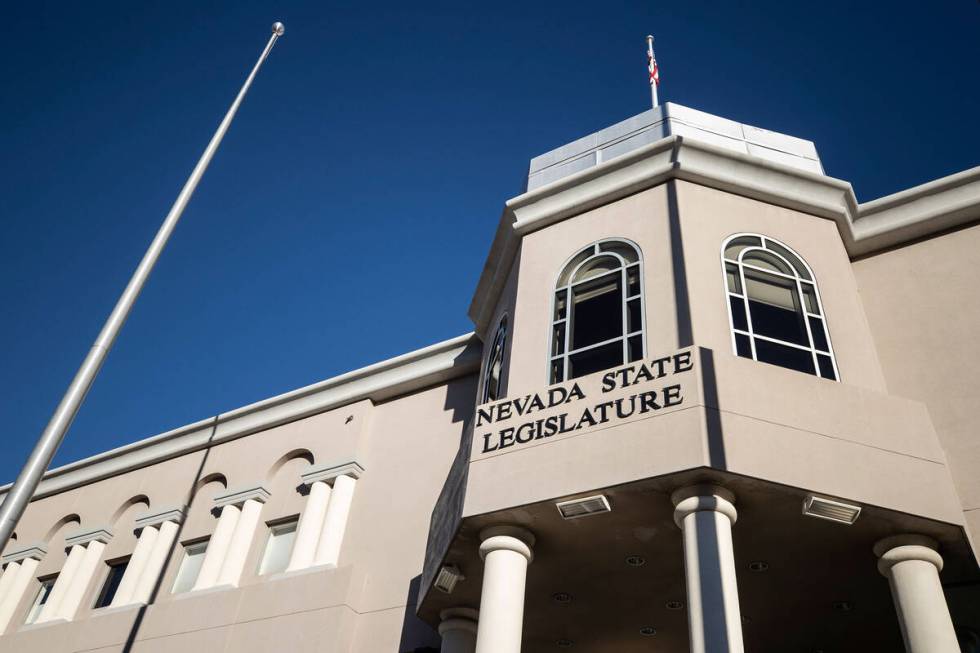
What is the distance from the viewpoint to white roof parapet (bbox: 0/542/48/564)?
67.7 ft

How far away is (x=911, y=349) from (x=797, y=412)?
12.7 feet

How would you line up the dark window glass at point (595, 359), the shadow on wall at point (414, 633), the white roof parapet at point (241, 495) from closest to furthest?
the dark window glass at point (595, 359) → the shadow on wall at point (414, 633) → the white roof parapet at point (241, 495)

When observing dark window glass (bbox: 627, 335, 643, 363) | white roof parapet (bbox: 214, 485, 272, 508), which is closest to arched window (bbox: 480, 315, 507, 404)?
Answer: dark window glass (bbox: 627, 335, 643, 363)

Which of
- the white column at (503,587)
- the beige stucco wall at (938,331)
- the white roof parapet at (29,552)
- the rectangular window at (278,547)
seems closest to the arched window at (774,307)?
the beige stucco wall at (938,331)

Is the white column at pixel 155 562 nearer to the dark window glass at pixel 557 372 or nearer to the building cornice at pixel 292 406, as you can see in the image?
the building cornice at pixel 292 406

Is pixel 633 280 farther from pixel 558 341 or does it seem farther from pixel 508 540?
pixel 508 540

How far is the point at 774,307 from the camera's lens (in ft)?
41.3

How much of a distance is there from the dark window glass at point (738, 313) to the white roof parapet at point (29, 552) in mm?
17336

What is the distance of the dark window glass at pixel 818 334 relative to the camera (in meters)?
12.1

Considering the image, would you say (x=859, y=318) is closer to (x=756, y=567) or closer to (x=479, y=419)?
(x=756, y=567)

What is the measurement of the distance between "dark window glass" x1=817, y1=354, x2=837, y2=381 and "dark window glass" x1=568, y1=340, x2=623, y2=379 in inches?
107

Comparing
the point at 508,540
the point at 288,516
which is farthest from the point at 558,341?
the point at 288,516

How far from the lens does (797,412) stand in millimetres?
10281

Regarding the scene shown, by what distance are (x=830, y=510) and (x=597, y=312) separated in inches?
183
